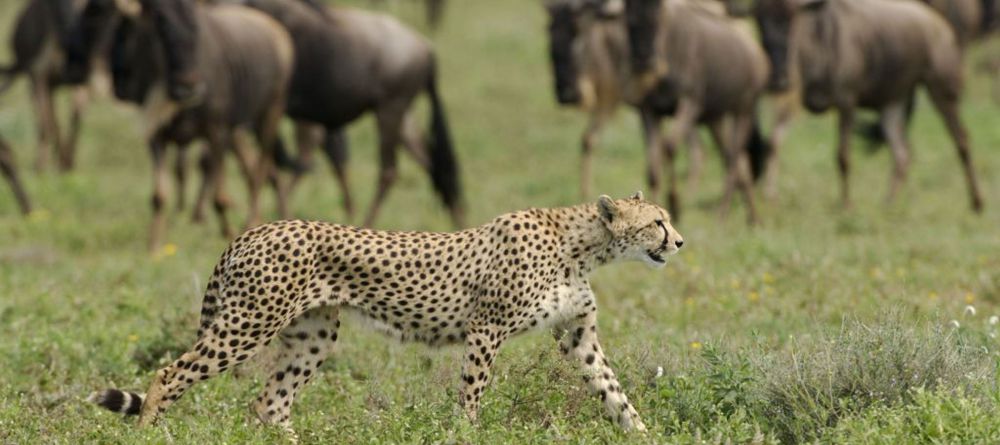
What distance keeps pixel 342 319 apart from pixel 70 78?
10325mm

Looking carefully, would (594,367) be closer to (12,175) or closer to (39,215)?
(39,215)

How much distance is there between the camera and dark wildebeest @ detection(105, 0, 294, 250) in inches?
544

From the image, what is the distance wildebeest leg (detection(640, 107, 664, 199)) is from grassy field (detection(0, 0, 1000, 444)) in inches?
20.5

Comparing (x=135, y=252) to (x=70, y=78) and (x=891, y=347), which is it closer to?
(x=70, y=78)

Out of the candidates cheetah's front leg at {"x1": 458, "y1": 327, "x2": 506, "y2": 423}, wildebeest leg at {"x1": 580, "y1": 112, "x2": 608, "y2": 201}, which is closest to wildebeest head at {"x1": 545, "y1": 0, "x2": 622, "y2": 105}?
wildebeest leg at {"x1": 580, "y1": 112, "x2": 608, "y2": 201}

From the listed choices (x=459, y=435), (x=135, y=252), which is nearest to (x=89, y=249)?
(x=135, y=252)

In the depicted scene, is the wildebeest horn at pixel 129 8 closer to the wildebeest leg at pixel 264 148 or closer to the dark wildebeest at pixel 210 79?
the dark wildebeest at pixel 210 79

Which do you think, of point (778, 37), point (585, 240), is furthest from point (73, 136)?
point (585, 240)

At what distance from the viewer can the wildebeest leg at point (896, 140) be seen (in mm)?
16875

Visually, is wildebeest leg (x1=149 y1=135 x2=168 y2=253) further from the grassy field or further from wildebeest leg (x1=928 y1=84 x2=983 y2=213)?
wildebeest leg (x1=928 y1=84 x2=983 y2=213)

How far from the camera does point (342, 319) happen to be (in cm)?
746

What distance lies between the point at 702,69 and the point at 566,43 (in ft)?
4.75

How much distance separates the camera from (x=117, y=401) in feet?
22.6

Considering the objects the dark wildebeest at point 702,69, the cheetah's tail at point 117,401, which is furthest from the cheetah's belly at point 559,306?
the dark wildebeest at point 702,69
